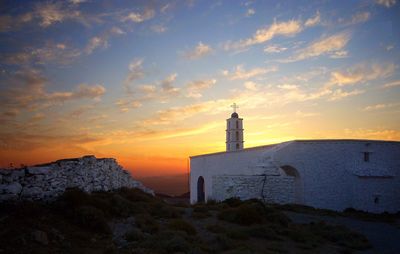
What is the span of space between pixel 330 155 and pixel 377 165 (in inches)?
146

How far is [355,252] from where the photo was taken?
10.8 metres

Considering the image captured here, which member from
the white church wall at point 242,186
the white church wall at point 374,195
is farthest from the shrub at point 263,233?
the white church wall at point 374,195

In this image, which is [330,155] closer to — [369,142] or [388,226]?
[369,142]

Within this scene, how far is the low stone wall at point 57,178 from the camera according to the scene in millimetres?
9578

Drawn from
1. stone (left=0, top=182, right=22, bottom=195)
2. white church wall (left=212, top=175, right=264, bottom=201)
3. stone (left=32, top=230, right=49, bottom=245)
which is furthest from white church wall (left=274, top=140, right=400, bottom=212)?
stone (left=32, top=230, right=49, bottom=245)

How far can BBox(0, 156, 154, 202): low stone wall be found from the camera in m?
9.58

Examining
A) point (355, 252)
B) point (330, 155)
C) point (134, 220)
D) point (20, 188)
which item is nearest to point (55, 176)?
point (20, 188)

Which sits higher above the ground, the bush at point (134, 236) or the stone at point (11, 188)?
the stone at point (11, 188)

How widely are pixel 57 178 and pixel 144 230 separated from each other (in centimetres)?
333

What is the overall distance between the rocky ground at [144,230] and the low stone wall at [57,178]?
36 cm

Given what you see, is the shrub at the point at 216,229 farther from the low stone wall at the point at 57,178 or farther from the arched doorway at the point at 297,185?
the arched doorway at the point at 297,185

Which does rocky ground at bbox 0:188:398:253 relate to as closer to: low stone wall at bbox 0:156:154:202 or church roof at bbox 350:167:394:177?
low stone wall at bbox 0:156:154:202

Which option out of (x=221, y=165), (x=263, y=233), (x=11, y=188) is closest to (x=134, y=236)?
(x=11, y=188)

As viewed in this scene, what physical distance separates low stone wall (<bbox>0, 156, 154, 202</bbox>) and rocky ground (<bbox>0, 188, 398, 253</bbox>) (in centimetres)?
36
